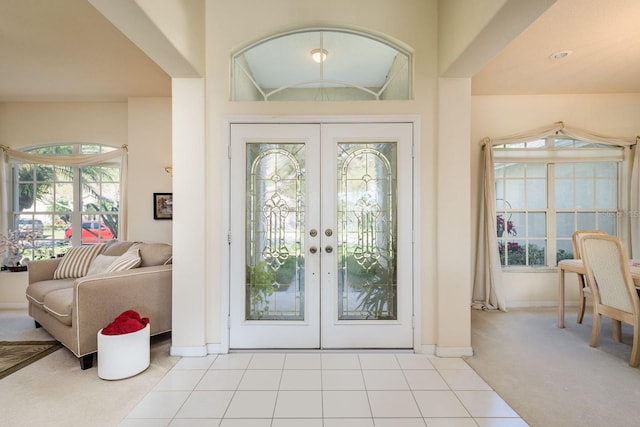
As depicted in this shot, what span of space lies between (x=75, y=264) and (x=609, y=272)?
18.2 feet

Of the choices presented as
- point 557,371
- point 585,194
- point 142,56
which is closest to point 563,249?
point 585,194

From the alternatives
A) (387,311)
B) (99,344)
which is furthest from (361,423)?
(99,344)

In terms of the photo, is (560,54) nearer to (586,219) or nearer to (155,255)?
(586,219)

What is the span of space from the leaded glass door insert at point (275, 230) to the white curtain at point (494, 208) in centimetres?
275

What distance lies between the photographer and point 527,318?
12.2ft

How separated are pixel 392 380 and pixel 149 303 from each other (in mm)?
2273

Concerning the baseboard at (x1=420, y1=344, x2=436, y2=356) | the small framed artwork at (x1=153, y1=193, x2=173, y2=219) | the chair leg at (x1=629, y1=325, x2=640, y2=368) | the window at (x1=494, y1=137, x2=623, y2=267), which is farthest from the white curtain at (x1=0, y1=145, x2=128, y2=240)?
the chair leg at (x1=629, y1=325, x2=640, y2=368)

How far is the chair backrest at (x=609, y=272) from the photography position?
101 inches

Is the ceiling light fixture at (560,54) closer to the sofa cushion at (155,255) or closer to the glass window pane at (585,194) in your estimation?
the glass window pane at (585,194)

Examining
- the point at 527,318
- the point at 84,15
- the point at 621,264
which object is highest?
the point at 84,15

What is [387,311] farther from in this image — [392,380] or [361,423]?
[361,423]

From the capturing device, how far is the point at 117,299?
2.69 meters

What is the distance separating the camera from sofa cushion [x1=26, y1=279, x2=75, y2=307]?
3.05 meters

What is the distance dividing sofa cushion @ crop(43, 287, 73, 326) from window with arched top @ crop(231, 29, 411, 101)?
2298 millimetres
